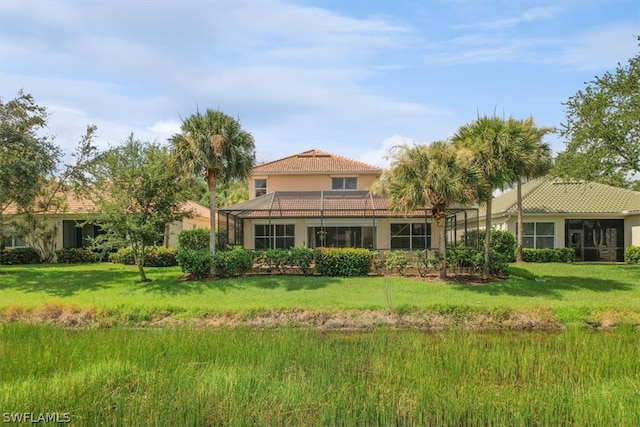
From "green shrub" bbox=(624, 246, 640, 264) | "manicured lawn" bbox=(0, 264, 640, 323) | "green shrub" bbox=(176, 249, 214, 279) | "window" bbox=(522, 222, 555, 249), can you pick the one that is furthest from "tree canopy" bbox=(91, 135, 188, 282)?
"green shrub" bbox=(624, 246, 640, 264)

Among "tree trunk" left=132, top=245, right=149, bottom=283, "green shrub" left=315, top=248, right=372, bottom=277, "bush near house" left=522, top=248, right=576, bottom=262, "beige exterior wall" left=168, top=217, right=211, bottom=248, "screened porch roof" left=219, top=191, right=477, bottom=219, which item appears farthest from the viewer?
"beige exterior wall" left=168, top=217, right=211, bottom=248

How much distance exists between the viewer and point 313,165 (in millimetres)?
31000

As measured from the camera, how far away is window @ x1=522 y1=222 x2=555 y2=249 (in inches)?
1161

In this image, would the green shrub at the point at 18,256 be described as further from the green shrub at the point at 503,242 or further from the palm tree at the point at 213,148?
the green shrub at the point at 503,242

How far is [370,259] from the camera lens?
21.8 meters

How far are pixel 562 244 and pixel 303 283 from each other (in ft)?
58.9

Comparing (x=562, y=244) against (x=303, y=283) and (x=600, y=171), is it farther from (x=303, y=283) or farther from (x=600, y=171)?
(x=303, y=283)

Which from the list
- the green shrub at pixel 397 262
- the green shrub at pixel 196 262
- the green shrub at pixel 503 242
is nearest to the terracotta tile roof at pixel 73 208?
the green shrub at pixel 196 262

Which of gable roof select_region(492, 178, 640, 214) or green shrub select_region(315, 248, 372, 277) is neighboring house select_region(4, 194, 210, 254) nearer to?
green shrub select_region(315, 248, 372, 277)

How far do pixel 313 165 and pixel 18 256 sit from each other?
59.6 feet

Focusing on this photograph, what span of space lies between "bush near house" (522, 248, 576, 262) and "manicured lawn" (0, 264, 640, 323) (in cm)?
457

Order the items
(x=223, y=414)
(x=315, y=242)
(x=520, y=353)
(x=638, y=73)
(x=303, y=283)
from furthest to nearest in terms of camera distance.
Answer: (x=315, y=242)
(x=638, y=73)
(x=303, y=283)
(x=520, y=353)
(x=223, y=414)

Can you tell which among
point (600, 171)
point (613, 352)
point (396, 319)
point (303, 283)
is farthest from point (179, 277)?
point (600, 171)

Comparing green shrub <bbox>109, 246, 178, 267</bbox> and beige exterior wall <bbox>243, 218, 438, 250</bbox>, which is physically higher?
beige exterior wall <bbox>243, 218, 438, 250</bbox>
